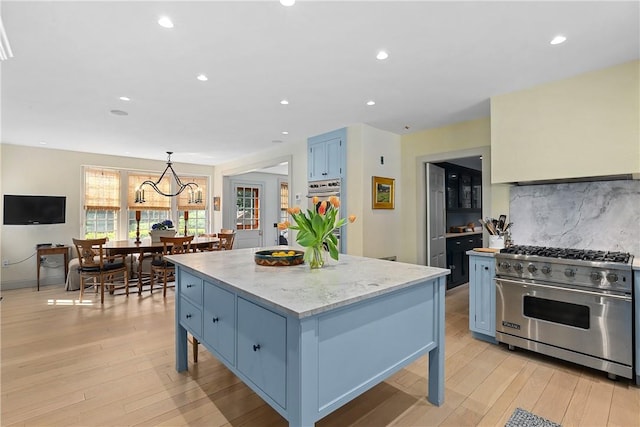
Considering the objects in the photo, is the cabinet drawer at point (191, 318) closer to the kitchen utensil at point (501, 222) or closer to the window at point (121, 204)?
the kitchen utensil at point (501, 222)

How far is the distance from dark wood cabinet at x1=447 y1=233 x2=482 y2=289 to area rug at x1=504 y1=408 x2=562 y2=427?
10.6ft

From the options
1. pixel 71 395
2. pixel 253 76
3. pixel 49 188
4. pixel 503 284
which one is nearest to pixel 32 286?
pixel 49 188

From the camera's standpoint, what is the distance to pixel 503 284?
292 centimetres

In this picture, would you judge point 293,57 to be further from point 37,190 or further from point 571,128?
point 37,190

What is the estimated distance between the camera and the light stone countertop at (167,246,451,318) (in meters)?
1.39

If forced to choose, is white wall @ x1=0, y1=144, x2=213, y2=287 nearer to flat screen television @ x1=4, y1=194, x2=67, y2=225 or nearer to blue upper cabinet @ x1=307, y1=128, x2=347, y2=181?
flat screen television @ x1=4, y1=194, x2=67, y2=225

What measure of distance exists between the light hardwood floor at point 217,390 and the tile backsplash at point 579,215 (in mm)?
1202

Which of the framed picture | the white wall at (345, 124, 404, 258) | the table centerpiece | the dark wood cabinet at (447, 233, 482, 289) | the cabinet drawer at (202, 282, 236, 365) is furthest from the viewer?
the dark wood cabinet at (447, 233, 482, 289)

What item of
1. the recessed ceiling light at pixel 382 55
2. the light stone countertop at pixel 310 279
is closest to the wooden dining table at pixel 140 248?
the light stone countertop at pixel 310 279

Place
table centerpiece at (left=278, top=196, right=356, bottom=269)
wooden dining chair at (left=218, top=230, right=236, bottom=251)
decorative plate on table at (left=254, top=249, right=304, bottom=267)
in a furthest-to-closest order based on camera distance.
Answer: wooden dining chair at (left=218, top=230, right=236, bottom=251) < decorative plate on table at (left=254, top=249, right=304, bottom=267) < table centerpiece at (left=278, top=196, right=356, bottom=269)

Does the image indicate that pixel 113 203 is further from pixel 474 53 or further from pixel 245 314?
pixel 474 53

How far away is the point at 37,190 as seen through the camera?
5750 millimetres

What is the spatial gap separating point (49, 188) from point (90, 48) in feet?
16.5

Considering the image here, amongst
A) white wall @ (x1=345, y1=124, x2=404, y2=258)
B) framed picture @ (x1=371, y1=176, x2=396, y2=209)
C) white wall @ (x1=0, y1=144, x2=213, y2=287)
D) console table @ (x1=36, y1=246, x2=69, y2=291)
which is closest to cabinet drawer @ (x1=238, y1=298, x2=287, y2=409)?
white wall @ (x1=345, y1=124, x2=404, y2=258)
